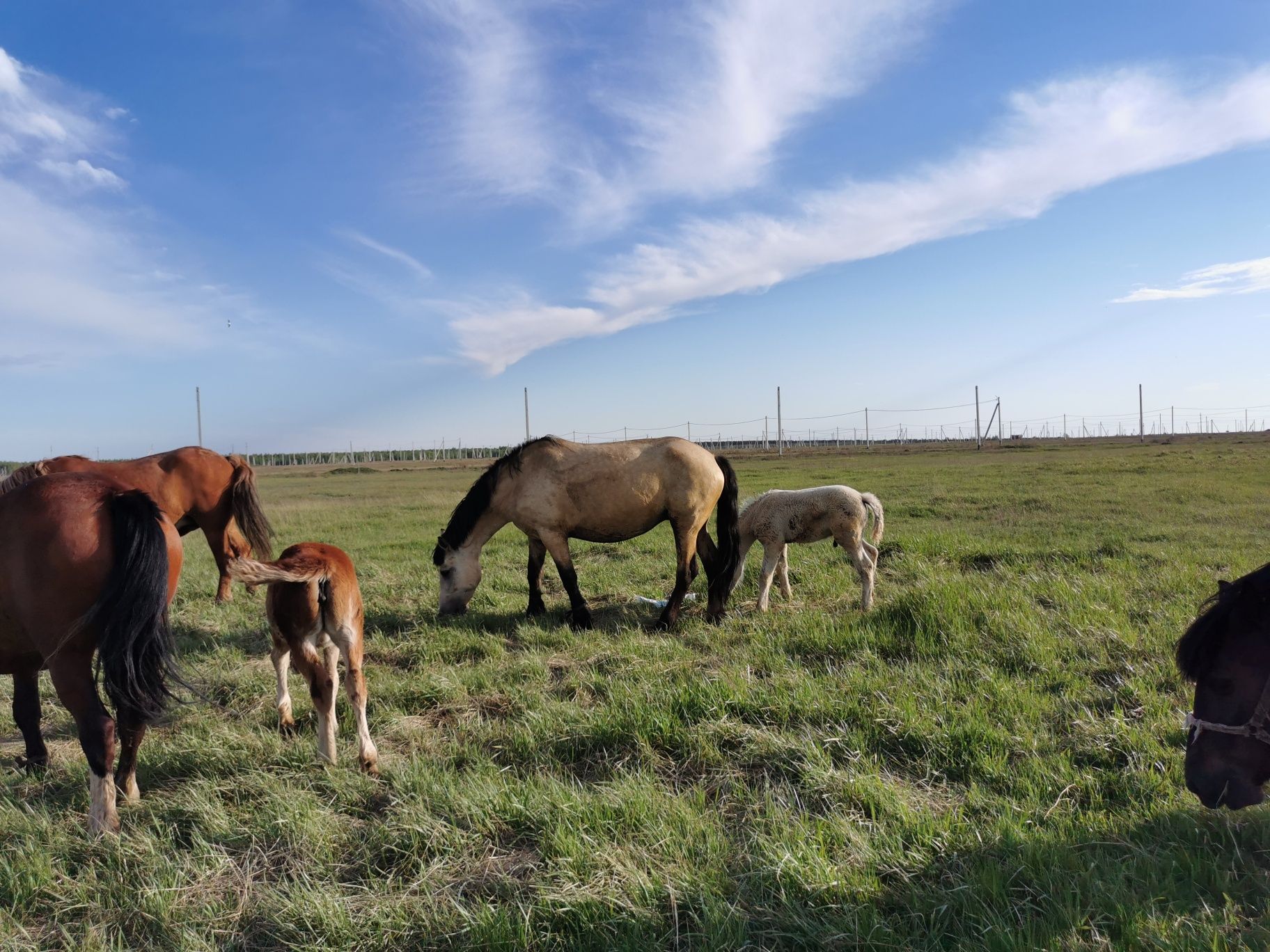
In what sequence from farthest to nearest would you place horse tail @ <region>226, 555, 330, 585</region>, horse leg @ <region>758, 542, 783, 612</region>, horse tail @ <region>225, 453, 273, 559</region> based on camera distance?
horse tail @ <region>225, 453, 273, 559</region> < horse leg @ <region>758, 542, 783, 612</region> < horse tail @ <region>226, 555, 330, 585</region>

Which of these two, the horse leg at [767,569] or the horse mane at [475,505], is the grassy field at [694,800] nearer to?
the horse leg at [767,569]

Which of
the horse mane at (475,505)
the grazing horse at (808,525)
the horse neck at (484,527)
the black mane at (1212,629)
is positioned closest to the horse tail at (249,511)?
the horse mane at (475,505)

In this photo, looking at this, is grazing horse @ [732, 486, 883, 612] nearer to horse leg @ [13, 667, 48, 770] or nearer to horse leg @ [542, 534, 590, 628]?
horse leg @ [542, 534, 590, 628]

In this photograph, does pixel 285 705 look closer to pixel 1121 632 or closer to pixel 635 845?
pixel 635 845

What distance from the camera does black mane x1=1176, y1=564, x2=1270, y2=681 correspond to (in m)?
2.83

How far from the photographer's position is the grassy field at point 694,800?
240cm

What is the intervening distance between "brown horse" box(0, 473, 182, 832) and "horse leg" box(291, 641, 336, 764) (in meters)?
0.64

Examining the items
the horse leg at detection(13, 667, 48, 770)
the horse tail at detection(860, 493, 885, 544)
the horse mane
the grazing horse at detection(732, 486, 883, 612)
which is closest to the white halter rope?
the grazing horse at detection(732, 486, 883, 612)

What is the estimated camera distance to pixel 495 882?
2.65 m

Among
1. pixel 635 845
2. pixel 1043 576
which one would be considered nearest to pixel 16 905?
pixel 635 845

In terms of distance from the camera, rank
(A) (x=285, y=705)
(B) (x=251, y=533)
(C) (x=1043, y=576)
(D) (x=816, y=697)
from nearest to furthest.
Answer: (D) (x=816, y=697) → (A) (x=285, y=705) → (C) (x=1043, y=576) → (B) (x=251, y=533)

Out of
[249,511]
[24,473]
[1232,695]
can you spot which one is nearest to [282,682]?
[24,473]

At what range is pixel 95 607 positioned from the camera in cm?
339

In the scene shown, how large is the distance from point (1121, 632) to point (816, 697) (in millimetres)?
2786
